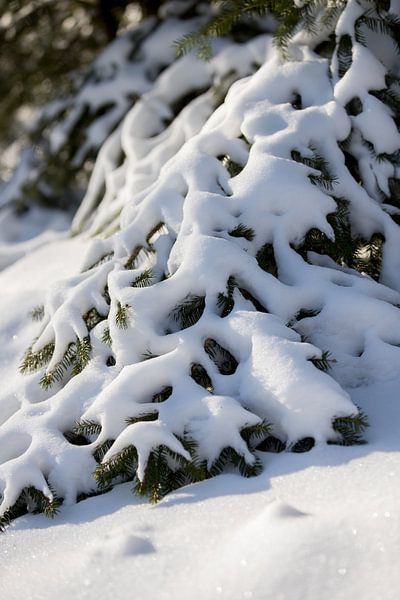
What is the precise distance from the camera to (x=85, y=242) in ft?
13.3

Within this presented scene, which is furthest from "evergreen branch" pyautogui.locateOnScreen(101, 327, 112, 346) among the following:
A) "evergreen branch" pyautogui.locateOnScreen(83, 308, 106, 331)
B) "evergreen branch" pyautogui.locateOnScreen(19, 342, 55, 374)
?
"evergreen branch" pyautogui.locateOnScreen(19, 342, 55, 374)

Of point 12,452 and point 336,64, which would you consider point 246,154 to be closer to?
point 336,64

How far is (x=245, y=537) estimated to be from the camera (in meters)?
1.86

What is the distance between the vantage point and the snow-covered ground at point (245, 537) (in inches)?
67.5

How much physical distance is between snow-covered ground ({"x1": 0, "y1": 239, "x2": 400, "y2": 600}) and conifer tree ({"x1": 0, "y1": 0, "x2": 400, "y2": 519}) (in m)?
0.08

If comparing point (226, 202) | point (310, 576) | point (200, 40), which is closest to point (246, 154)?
point (226, 202)

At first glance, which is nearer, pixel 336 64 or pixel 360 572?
pixel 360 572

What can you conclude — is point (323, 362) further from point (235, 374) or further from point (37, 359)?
point (37, 359)

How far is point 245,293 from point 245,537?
0.99m

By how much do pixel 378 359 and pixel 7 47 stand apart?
4191 mm

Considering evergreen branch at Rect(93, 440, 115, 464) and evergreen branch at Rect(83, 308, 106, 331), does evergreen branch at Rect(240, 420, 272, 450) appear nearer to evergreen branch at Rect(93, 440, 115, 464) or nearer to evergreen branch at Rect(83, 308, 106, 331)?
evergreen branch at Rect(93, 440, 115, 464)

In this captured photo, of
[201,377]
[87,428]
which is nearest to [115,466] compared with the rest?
[87,428]

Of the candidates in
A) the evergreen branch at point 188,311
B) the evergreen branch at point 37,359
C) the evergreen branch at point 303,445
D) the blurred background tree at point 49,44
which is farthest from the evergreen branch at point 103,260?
the blurred background tree at point 49,44

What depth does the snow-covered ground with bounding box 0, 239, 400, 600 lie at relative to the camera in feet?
5.63
